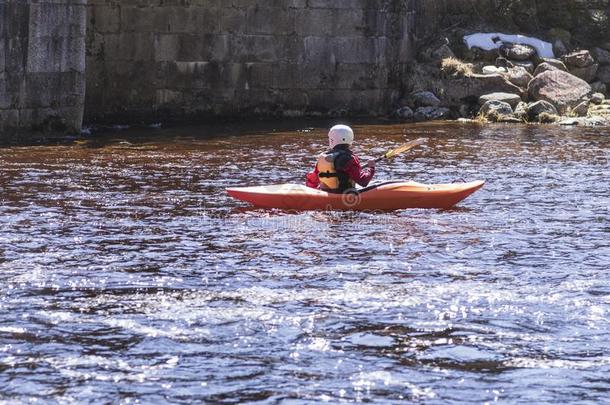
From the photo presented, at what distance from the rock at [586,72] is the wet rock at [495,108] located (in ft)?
5.70

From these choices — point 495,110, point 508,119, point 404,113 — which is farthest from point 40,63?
point 508,119

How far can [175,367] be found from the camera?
24.5 feet

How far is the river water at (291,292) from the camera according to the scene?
7281 mm

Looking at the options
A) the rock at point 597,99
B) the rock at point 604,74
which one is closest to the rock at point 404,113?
the rock at point 597,99

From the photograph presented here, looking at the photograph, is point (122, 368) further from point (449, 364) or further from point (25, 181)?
point (25, 181)

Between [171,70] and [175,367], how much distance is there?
47.3ft

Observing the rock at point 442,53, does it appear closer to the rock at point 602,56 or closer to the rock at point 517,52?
the rock at point 517,52

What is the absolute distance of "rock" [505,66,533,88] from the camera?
75.9ft

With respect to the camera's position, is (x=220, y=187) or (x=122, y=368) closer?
(x=122, y=368)

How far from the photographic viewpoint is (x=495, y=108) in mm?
22672

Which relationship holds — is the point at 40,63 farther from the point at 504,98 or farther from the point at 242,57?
the point at 504,98

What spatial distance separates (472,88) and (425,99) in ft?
2.92

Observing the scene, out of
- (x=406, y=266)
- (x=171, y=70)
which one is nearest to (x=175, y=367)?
(x=406, y=266)

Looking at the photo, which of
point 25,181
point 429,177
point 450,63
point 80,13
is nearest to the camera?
point 25,181
